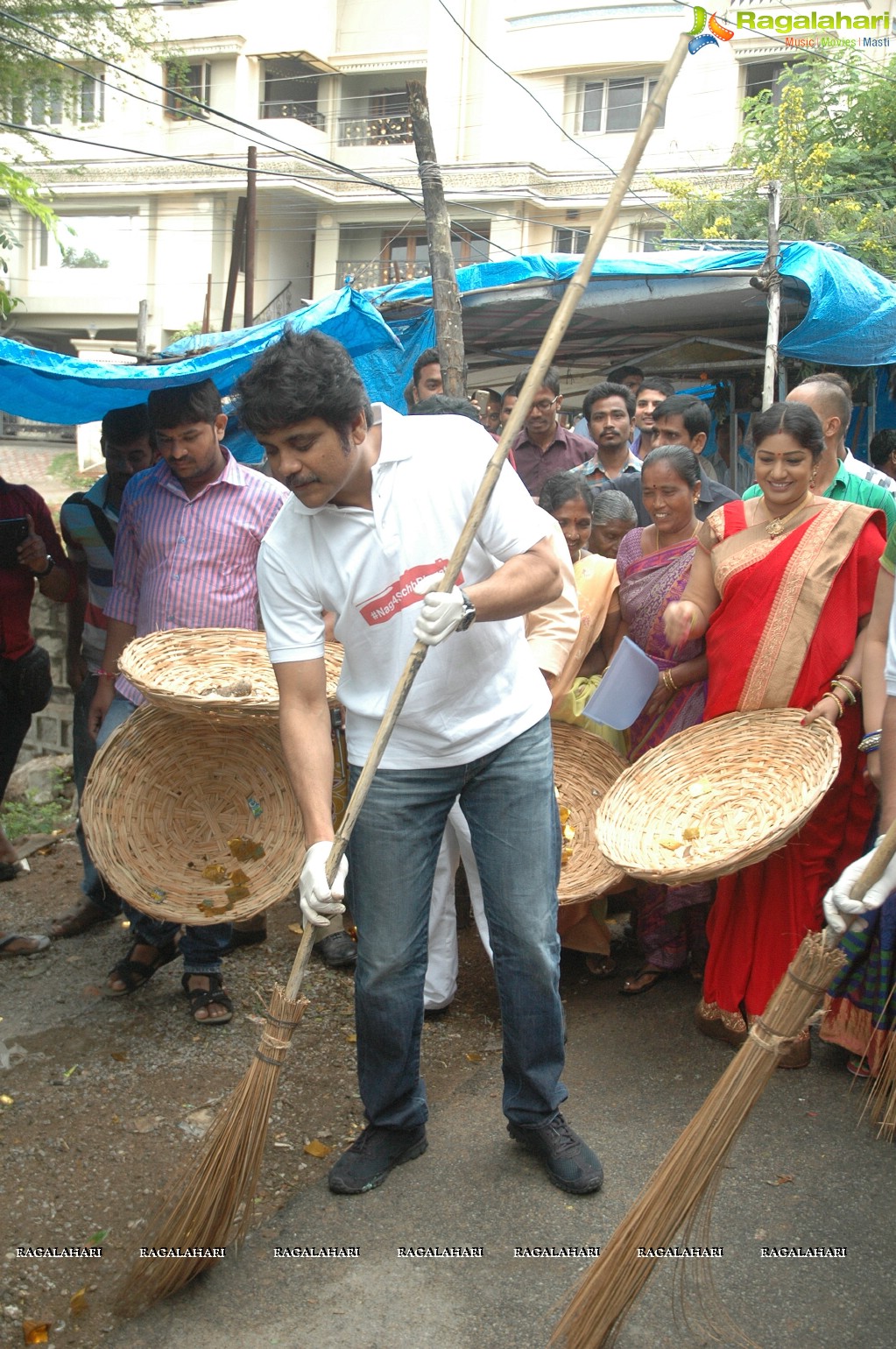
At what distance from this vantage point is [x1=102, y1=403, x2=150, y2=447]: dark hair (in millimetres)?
4152

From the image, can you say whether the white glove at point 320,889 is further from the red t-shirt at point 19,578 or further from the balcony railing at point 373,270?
the balcony railing at point 373,270

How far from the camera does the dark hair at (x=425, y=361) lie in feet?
21.7

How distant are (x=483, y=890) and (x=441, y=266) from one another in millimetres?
4653

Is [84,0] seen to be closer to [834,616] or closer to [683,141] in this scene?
[834,616]

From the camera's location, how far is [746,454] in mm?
10531

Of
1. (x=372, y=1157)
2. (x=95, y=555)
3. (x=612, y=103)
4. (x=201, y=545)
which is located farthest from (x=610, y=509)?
(x=612, y=103)

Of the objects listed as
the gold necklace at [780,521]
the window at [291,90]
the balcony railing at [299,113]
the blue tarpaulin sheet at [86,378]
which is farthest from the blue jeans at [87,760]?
the balcony railing at [299,113]

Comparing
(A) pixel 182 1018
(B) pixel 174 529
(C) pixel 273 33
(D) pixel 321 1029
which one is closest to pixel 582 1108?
(D) pixel 321 1029

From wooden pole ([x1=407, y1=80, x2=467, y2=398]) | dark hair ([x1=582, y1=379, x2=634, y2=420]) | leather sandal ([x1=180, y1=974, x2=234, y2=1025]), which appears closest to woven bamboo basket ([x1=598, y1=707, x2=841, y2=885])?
leather sandal ([x1=180, y1=974, x2=234, y2=1025])

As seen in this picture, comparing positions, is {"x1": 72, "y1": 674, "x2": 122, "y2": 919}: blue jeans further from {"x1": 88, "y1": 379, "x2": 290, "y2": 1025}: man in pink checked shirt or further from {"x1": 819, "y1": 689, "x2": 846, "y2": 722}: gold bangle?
{"x1": 819, "y1": 689, "x2": 846, "y2": 722}: gold bangle

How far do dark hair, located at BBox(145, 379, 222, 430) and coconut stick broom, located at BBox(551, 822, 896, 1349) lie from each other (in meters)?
2.41

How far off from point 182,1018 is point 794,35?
59.2 ft

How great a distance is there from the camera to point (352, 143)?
76.7 feet

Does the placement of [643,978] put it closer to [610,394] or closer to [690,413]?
[690,413]
